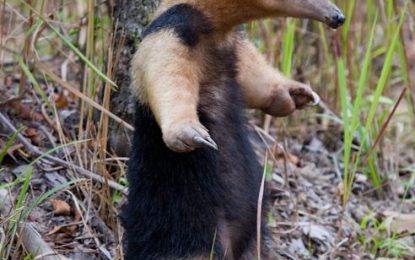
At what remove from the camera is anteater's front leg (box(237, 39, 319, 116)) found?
442 cm

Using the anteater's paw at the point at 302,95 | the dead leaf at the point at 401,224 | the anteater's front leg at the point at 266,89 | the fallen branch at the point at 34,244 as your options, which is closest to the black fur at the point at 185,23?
the anteater's front leg at the point at 266,89

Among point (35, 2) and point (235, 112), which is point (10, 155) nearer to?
point (35, 2)

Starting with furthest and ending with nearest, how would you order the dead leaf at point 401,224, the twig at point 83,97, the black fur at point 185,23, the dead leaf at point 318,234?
the dead leaf at point 401,224, the dead leaf at point 318,234, the twig at point 83,97, the black fur at point 185,23

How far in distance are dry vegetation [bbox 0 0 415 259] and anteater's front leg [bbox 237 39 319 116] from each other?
1.29 ft

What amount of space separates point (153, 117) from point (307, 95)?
2.69 ft

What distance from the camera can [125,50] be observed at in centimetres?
507

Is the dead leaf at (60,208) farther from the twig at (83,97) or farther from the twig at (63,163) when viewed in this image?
the twig at (83,97)

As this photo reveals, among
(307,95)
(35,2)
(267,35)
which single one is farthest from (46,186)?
(267,35)

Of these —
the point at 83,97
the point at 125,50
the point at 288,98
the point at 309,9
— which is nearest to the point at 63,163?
the point at 83,97

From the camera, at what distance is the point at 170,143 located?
364cm

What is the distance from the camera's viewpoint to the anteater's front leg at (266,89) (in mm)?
4418

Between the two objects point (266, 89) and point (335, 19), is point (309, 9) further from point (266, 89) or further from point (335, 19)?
point (266, 89)

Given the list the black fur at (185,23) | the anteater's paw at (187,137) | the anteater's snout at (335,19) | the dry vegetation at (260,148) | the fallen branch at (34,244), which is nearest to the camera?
the anteater's paw at (187,137)

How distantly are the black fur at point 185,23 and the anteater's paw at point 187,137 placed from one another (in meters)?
0.49
